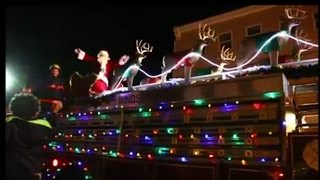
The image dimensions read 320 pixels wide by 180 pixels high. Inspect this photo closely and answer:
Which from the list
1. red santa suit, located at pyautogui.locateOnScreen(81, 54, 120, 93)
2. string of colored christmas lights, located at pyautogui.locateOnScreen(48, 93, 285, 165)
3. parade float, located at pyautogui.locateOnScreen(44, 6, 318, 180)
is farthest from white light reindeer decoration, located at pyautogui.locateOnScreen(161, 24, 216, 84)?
red santa suit, located at pyautogui.locateOnScreen(81, 54, 120, 93)

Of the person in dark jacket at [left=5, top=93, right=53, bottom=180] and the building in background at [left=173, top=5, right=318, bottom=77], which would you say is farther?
the building in background at [left=173, top=5, right=318, bottom=77]

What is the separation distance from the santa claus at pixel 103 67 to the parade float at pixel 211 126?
1281mm

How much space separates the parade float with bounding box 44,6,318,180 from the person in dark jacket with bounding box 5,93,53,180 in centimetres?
202

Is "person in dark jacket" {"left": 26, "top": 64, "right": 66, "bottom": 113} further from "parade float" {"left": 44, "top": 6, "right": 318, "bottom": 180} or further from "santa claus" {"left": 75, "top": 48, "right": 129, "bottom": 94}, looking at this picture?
"parade float" {"left": 44, "top": 6, "right": 318, "bottom": 180}

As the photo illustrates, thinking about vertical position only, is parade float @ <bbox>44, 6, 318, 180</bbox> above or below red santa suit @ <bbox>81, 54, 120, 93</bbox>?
below

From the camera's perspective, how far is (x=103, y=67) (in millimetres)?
9469

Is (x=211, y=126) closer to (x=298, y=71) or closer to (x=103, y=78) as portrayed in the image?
(x=298, y=71)

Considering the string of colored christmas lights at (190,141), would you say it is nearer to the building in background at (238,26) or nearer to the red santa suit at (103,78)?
the red santa suit at (103,78)

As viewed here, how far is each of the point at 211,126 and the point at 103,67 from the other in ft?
15.1

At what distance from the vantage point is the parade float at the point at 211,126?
484 cm

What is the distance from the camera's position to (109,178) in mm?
6727

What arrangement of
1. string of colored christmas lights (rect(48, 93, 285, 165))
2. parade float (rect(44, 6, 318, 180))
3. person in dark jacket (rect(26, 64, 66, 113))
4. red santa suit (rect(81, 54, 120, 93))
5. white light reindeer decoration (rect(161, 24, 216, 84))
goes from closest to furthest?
parade float (rect(44, 6, 318, 180)), string of colored christmas lights (rect(48, 93, 285, 165)), white light reindeer decoration (rect(161, 24, 216, 84)), red santa suit (rect(81, 54, 120, 93)), person in dark jacket (rect(26, 64, 66, 113))

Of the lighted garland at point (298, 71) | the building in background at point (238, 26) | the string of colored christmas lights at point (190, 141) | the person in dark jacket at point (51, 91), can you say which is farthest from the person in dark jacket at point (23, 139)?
the building in background at point (238, 26)

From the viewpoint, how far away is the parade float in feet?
15.9
